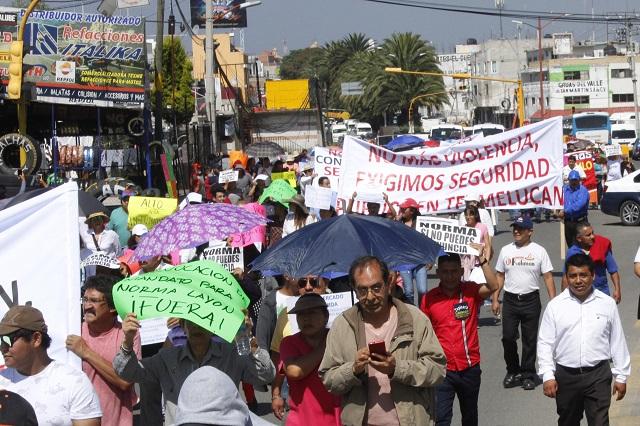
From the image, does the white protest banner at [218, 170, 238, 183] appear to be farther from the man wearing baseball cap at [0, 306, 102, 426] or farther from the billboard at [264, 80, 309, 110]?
the billboard at [264, 80, 309, 110]

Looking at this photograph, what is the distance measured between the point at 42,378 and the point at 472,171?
7.45m

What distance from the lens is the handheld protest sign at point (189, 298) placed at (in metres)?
5.75

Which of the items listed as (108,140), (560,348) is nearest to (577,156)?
(108,140)

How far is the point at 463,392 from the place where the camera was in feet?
27.6

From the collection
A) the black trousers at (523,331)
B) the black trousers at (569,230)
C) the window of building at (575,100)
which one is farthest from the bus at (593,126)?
the black trousers at (523,331)

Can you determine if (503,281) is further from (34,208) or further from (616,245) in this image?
(616,245)

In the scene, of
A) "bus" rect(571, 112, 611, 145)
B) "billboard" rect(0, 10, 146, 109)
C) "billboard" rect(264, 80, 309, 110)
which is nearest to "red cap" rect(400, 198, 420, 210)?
"billboard" rect(0, 10, 146, 109)

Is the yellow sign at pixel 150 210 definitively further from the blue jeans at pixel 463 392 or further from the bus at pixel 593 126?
the bus at pixel 593 126

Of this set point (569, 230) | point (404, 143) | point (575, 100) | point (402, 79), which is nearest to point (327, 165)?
point (569, 230)

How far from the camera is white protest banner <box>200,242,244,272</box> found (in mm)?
10440

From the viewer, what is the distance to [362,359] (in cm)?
595

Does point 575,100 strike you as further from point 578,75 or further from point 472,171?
point 472,171

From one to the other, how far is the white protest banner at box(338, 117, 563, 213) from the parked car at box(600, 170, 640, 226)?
16918 millimetres

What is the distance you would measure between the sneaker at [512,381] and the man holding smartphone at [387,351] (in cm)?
496
